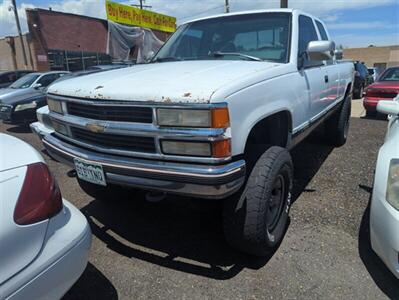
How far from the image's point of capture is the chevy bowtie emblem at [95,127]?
2.37m

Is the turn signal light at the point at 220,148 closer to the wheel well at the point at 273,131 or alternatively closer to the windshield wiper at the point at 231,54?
the wheel well at the point at 273,131

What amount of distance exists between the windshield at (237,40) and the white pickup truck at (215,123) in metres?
0.01

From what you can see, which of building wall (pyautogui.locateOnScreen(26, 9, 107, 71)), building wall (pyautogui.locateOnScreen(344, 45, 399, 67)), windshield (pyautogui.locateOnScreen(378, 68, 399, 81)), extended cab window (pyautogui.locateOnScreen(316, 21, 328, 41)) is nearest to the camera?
extended cab window (pyautogui.locateOnScreen(316, 21, 328, 41))

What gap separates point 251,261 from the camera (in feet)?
8.63

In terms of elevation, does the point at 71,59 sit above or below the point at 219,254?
above

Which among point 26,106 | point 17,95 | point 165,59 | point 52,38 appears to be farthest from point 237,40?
point 52,38

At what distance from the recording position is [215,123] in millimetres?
1975

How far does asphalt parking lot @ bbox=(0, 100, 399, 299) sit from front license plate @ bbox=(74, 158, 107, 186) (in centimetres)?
72

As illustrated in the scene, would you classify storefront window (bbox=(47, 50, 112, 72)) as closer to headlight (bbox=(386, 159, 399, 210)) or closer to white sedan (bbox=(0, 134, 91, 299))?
white sedan (bbox=(0, 134, 91, 299))

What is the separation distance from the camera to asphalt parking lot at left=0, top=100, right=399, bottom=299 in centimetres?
232

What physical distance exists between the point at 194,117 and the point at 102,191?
1944 millimetres

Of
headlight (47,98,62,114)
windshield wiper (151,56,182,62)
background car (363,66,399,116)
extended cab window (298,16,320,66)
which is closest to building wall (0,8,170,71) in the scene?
background car (363,66,399,116)

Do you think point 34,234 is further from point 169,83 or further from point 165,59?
point 165,59

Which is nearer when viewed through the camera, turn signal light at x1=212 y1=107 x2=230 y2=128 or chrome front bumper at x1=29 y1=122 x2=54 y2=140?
turn signal light at x1=212 y1=107 x2=230 y2=128
